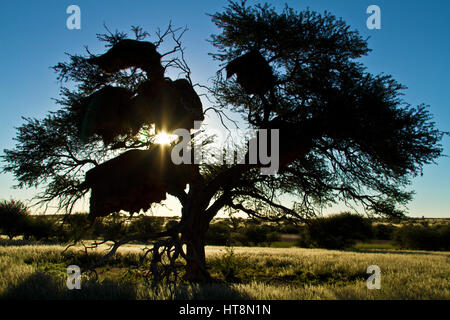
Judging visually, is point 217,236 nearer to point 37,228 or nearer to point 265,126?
point 37,228

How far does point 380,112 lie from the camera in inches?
336

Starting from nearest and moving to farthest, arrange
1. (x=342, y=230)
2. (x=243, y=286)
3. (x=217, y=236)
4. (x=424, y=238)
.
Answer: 1. (x=243, y=286)
2. (x=342, y=230)
3. (x=217, y=236)
4. (x=424, y=238)

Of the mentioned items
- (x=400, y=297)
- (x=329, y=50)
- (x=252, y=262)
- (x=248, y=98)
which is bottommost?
(x=252, y=262)

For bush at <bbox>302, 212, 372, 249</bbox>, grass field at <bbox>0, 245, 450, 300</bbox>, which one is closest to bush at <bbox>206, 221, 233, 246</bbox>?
bush at <bbox>302, 212, 372, 249</bbox>

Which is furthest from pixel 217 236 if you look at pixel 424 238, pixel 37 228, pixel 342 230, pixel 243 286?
pixel 243 286

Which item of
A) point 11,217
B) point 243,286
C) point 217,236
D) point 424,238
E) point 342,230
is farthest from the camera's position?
point 424,238

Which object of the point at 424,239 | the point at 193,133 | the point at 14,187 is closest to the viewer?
the point at 193,133

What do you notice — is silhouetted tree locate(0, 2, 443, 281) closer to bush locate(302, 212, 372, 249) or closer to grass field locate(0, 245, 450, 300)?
grass field locate(0, 245, 450, 300)

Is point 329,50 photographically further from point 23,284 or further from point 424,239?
point 424,239

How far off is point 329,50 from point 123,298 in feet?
32.5

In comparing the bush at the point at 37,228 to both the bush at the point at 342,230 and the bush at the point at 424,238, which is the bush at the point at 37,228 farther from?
the bush at the point at 424,238

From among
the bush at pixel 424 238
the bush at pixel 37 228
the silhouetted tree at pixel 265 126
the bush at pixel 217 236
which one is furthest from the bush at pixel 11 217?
the bush at pixel 424 238
